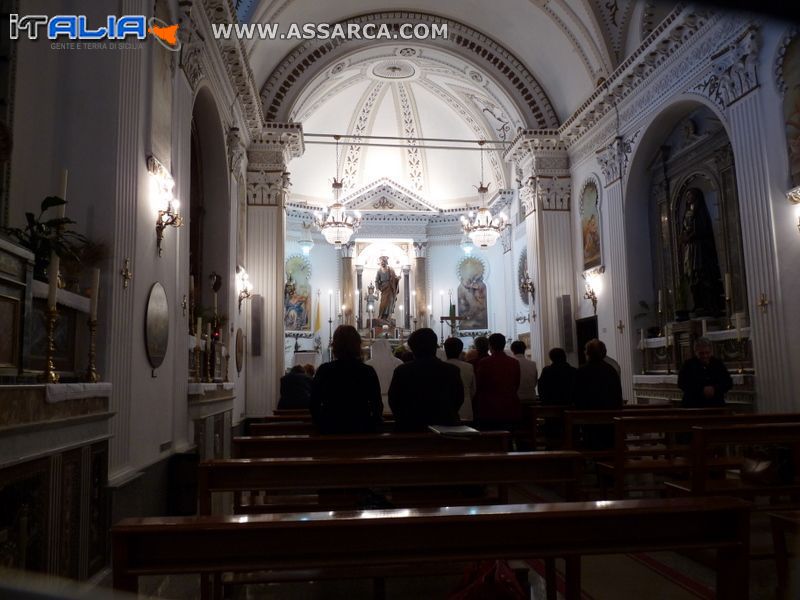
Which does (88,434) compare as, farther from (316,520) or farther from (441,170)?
(441,170)

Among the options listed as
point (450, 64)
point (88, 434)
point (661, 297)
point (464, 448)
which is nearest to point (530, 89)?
point (450, 64)

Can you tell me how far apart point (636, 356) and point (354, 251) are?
12.3 meters

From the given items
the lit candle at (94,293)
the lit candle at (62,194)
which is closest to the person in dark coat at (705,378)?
the lit candle at (94,293)

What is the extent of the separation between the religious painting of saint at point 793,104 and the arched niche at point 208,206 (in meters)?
7.60

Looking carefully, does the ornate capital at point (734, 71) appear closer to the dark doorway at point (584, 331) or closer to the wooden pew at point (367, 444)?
the dark doorway at point (584, 331)

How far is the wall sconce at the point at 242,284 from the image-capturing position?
11898 mm

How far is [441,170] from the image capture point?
22.5m

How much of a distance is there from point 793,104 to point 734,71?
1.22 metres

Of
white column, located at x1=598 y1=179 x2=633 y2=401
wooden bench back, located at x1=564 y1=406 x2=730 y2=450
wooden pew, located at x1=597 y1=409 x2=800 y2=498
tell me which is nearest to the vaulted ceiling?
white column, located at x1=598 y1=179 x2=633 y2=401

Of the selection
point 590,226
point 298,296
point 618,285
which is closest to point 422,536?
point 618,285

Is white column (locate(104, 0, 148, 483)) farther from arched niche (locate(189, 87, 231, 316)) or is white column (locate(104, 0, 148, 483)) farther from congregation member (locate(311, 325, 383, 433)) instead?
arched niche (locate(189, 87, 231, 316))

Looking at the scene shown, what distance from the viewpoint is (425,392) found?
15.8 feet

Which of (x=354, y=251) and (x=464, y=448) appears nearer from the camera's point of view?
(x=464, y=448)

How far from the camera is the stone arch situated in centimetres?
1414
